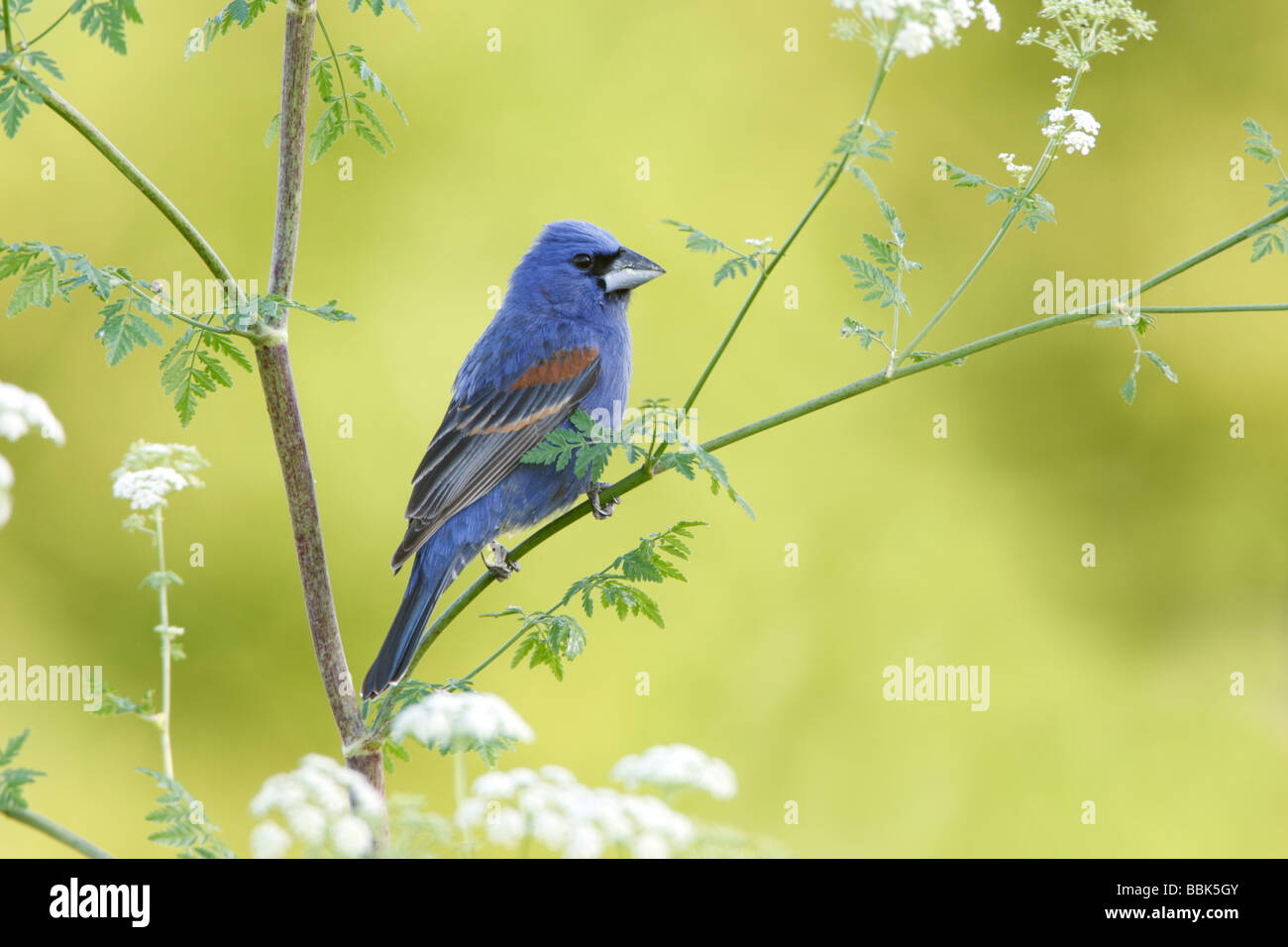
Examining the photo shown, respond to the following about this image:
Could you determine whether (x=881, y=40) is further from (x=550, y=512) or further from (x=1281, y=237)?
(x=550, y=512)

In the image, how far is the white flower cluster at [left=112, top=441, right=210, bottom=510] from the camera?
2662 mm

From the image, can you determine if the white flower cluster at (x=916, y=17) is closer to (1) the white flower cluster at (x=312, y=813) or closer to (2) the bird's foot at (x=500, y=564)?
(2) the bird's foot at (x=500, y=564)

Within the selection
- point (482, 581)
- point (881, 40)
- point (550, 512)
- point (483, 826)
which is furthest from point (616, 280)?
point (483, 826)

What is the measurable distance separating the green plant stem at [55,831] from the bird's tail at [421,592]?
6.39 feet

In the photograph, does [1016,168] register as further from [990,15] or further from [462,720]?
[462,720]

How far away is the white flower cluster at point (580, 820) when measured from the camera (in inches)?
55.2

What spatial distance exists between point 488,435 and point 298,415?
5.70 feet

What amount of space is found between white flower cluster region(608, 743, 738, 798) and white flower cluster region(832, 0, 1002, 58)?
51.2 inches

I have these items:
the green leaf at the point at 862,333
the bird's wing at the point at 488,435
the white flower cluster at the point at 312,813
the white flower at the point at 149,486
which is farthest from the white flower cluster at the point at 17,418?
the bird's wing at the point at 488,435

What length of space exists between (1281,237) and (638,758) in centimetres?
180

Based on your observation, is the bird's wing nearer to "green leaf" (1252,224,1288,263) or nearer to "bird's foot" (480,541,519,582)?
"bird's foot" (480,541,519,582)

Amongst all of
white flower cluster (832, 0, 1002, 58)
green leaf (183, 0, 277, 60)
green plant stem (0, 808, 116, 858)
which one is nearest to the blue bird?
green leaf (183, 0, 277, 60)

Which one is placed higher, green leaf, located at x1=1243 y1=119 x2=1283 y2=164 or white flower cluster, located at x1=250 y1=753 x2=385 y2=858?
green leaf, located at x1=1243 y1=119 x2=1283 y2=164

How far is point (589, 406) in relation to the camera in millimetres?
4613
